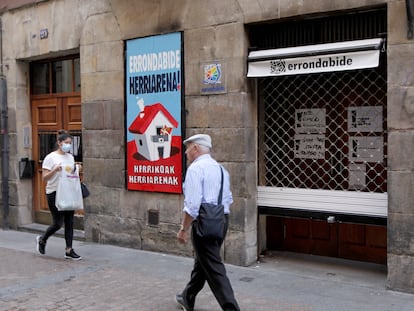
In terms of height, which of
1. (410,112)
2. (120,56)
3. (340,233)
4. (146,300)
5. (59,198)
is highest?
(120,56)

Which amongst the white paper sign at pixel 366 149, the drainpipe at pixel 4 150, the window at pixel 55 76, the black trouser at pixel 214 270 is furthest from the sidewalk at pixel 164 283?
the window at pixel 55 76

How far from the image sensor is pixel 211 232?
4809 millimetres

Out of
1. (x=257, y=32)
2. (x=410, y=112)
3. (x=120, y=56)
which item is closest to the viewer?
(x=410, y=112)

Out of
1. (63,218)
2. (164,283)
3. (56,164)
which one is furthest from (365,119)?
(63,218)

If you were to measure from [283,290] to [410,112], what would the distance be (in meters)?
2.29

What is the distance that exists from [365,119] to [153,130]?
2.90 metres

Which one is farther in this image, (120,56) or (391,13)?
(120,56)

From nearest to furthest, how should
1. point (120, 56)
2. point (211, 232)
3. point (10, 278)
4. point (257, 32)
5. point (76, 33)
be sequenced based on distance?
point (211, 232)
point (10, 278)
point (257, 32)
point (120, 56)
point (76, 33)

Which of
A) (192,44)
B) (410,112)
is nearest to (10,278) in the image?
(192,44)

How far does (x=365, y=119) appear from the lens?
258 inches

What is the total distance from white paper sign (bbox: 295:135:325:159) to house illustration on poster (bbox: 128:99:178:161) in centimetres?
168

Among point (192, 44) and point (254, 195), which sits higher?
point (192, 44)

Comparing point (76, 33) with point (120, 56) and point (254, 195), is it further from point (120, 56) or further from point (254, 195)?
point (254, 195)

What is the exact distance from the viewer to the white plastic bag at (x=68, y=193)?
7324 millimetres
